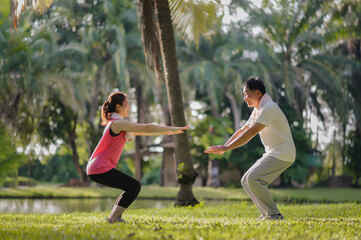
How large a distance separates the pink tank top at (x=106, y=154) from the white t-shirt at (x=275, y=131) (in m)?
1.88

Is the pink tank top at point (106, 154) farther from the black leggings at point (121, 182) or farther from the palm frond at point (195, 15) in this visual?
the palm frond at point (195, 15)

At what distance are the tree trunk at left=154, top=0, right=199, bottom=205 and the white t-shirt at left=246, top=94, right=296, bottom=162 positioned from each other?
4.92 metres

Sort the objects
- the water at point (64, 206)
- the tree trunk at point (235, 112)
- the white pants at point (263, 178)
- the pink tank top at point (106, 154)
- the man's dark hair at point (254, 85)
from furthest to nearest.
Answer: the tree trunk at point (235, 112), the water at point (64, 206), the man's dark hair at point (254, 85), the white pants at point (263, 178), the pink tank top at point (106, 154)

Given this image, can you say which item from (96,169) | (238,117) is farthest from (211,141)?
(96,169)

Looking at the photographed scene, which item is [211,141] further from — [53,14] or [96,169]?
[96,169]

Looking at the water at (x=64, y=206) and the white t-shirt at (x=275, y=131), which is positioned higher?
the white t-shirt at (x=275, y=131)

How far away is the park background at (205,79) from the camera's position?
81.9 feet

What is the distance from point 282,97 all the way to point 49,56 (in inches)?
601

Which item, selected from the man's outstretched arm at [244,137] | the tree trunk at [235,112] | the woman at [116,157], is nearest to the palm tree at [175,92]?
the woman at [116,157]

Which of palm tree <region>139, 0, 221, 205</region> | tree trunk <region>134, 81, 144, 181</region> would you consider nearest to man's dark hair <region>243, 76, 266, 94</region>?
palm tree <region>139, 0, 221, 205</region>

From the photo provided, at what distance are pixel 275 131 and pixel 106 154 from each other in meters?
2.31

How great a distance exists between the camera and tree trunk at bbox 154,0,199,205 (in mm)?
11289

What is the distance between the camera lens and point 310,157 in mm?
30984

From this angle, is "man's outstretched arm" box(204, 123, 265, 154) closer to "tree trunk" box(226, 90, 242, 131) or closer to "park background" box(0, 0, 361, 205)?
"park background" box(0, 0, 361, 205)
